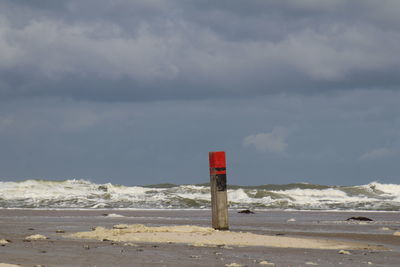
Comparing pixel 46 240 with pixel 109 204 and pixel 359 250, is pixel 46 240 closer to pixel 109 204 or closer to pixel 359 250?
pixel 359 250

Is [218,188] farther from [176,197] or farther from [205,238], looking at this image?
[176,197]

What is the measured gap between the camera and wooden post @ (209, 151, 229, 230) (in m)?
15.0

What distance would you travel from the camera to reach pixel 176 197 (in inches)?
1302

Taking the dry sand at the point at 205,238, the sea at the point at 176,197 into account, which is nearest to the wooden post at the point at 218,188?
the dry sand at the point at 205,238

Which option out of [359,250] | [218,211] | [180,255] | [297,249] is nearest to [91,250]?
[180,255]

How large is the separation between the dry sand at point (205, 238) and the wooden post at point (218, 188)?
2.05m

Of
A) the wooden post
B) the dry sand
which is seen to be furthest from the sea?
the dry sand

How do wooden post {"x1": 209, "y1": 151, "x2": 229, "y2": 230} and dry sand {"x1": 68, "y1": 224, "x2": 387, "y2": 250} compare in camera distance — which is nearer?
dry sand {"x1": 68, "y1": 224, "x2": 387, "y2": 250}

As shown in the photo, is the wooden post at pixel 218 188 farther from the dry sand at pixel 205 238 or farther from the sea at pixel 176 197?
the sea at pixel 176 197

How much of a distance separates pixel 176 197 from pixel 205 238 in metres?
21.3

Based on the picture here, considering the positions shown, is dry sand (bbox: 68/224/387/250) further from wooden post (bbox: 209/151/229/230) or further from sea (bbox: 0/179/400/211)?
sea (bbox: 0/179/400/211)

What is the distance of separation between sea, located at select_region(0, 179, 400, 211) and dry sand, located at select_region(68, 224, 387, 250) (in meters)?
15.5

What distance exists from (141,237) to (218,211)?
138 inches

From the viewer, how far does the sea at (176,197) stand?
29.9m
